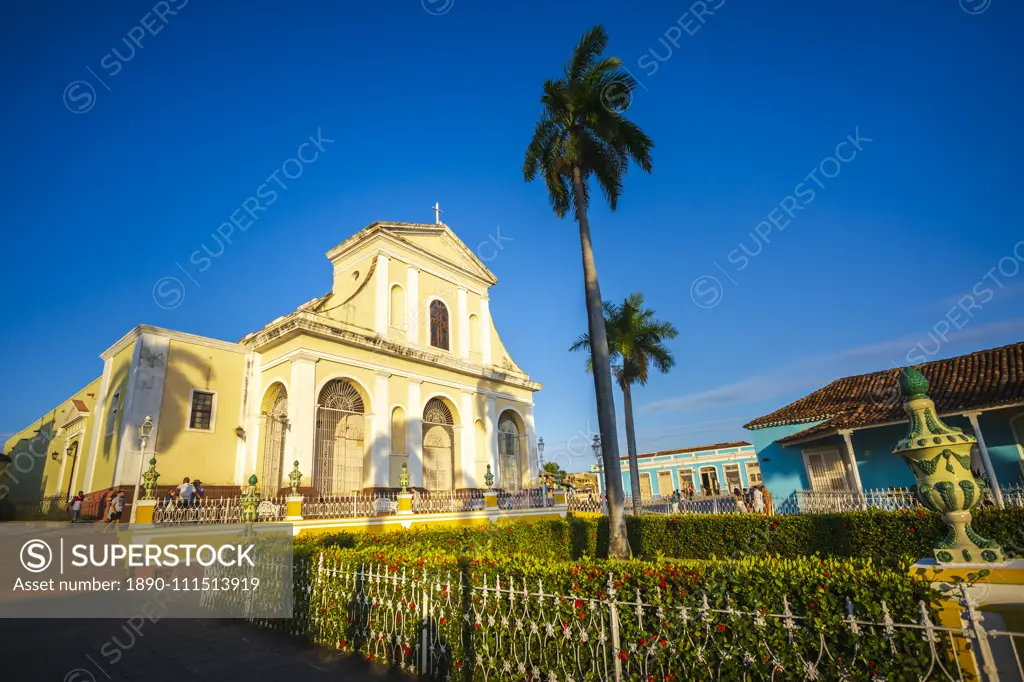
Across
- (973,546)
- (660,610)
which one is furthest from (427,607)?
(973,546)

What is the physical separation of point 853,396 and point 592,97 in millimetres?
16427

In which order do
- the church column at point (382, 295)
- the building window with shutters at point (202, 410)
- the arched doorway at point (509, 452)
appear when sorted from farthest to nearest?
the arched doorway at point (509, 452)
the church column at point (382, 295)
the building window with shutters at point (202, 410)

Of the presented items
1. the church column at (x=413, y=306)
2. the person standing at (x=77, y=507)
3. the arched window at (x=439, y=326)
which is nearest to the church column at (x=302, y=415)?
the church column at (x=413, y=306)

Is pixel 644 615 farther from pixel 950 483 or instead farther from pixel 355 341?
pixel 355 341

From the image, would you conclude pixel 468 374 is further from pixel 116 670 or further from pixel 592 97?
pixel 116 670

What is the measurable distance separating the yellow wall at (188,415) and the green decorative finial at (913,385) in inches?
731

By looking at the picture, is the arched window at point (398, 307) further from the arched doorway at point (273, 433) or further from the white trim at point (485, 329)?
the arched doorway at point (273, 433)

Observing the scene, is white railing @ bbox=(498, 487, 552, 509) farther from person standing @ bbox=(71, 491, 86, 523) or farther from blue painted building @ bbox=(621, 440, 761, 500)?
blue painted building @ bbox=(621, 440, 761, 500)

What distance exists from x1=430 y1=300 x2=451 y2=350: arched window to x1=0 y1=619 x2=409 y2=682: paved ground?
15163 millimetres

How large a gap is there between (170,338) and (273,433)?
4685 millimetres

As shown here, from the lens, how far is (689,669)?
357 cm

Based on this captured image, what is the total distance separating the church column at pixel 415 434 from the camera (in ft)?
59.9

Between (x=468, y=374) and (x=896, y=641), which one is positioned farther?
(x=468, y=374)

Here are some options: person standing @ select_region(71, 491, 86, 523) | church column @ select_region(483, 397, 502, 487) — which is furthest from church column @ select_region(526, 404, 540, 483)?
person standing @ select_region(71, 491, 86, 523)
